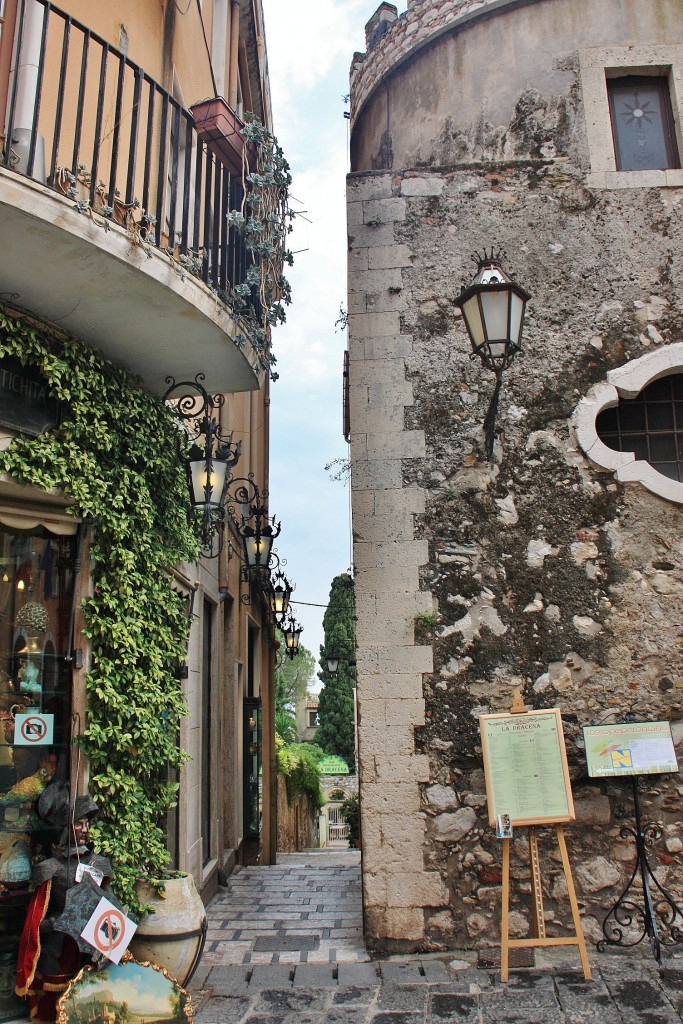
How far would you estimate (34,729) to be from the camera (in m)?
4.41

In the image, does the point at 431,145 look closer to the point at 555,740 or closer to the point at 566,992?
the point at 555,740

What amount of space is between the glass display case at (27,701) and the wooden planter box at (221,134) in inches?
125

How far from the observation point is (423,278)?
6.11 meters

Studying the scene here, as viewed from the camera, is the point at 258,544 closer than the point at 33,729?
No

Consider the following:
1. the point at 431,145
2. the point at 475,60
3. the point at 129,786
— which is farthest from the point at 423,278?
the point at 129,786

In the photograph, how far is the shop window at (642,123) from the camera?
6.44 m

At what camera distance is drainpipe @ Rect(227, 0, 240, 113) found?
9117 millimetres

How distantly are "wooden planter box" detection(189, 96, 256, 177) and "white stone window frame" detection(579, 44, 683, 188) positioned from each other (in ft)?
8.90

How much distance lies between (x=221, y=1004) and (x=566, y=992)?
6.25ft

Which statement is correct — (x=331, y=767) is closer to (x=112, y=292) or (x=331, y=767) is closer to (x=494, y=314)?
(x=494, y=314)

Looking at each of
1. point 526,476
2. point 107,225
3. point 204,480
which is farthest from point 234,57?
point 526,476

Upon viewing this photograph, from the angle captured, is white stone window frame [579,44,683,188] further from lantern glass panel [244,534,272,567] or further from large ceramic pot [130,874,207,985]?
large ceramic pot [130,874,207,985]

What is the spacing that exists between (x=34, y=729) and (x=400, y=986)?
2555 mm

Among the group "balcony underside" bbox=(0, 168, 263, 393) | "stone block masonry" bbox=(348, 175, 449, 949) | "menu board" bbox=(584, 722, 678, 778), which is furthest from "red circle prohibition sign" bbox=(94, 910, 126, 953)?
"balcony underside" bbox=(0, 168, 263, 393)
